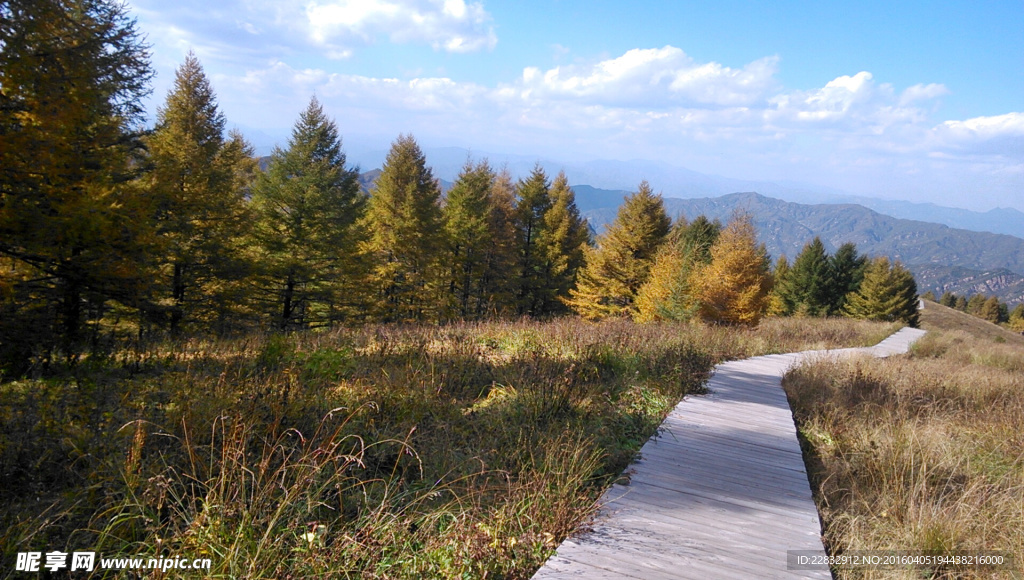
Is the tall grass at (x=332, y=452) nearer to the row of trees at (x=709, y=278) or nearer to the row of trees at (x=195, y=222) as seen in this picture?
the row of trees at (x=195, y=222)

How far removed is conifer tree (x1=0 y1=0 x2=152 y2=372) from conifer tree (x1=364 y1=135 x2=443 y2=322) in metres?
12.0

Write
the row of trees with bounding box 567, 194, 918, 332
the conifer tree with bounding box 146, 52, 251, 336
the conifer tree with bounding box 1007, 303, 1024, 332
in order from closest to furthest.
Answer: the conifer tree with bounding box 146, 52, 251, 336, the row of trees with bounding box 567, 194, 918, 332, the conifer tree with bounding box 1007, 303, 1024, 332

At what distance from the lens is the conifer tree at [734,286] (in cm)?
1967

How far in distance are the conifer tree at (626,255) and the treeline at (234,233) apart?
102mm

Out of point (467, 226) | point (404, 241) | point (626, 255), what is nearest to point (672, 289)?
point (626, 255)

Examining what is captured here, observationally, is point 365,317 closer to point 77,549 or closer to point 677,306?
point 677,306

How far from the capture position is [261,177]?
19.9 m

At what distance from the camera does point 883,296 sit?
132 ft

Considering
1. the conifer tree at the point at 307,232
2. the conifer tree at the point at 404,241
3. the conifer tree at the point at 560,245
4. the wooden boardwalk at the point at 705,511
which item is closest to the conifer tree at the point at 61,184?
the conifer tree at the point at 307,232

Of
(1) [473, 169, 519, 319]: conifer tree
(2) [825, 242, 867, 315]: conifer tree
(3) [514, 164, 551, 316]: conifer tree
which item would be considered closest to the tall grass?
(1) [473, 169, 519, 319]: conifer tree

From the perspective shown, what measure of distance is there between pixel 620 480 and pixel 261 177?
20308mm

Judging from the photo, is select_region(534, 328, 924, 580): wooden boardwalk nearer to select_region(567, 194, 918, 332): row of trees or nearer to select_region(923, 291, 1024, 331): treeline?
select_region(567, 194, 918, 332): row of trees

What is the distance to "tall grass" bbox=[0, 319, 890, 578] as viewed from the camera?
248 centimetres

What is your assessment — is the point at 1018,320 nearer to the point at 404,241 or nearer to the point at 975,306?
the point at 975,306
